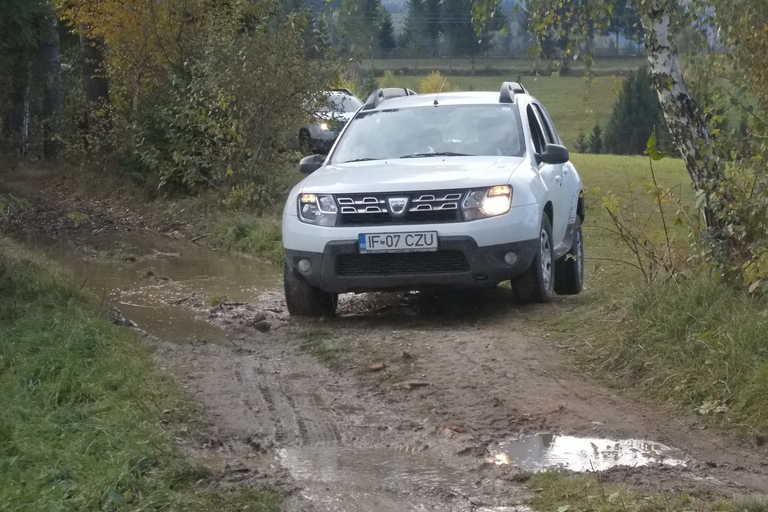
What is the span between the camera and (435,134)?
916 cm

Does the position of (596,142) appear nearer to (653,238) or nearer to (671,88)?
(653,238)

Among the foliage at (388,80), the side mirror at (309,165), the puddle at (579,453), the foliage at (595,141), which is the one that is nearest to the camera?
the puddle at (579,453)

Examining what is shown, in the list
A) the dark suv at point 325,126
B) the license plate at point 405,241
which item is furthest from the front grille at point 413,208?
the dark suv at point 325,126

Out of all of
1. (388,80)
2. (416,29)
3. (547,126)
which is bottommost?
(388,80)

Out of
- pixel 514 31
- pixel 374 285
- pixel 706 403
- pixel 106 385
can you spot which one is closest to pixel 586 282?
pixel 374 285

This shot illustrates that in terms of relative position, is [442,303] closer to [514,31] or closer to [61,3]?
[61,3]

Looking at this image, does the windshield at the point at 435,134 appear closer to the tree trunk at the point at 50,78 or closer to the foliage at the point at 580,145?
the tree trunk at the point at 50,78

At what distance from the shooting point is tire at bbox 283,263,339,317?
8586 millimetres

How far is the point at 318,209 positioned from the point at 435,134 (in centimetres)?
145

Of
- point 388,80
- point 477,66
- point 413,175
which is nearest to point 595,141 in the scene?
point 388,80

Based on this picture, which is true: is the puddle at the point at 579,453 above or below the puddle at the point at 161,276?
above

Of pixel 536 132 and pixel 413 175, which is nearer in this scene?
pixel 413 175

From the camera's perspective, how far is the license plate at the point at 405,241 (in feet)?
25.9

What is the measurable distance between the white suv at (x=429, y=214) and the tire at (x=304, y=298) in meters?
0.01
